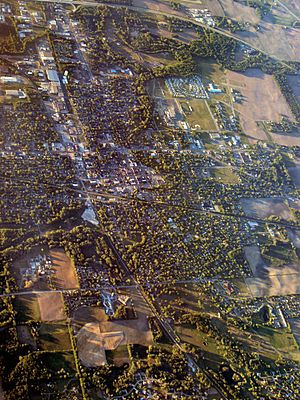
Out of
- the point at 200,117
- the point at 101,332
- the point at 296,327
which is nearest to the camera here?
the point at 101,332

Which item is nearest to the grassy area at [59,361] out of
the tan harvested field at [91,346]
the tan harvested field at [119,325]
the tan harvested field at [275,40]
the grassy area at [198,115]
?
the tan harvested field at [91,346]

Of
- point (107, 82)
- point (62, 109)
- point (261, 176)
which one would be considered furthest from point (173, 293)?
point (107, 82)

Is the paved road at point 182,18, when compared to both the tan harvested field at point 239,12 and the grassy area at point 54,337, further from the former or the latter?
the grassy area at point 54,337

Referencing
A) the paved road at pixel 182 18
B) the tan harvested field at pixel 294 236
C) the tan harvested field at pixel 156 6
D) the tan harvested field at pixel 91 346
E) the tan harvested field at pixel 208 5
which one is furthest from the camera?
the tan harvested field at pixel 208 5

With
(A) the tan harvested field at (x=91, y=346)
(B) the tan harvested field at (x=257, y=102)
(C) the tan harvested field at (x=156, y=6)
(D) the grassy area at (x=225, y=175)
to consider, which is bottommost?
(A) the tan harvested field at (x=91, y=346)

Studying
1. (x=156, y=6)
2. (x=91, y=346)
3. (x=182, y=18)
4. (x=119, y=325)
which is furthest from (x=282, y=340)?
(x=156, y=6)

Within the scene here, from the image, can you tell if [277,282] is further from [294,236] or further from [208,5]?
[208,5]

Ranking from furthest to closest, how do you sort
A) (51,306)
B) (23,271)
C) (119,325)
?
(23,271) → (119,325) → (51,306)
